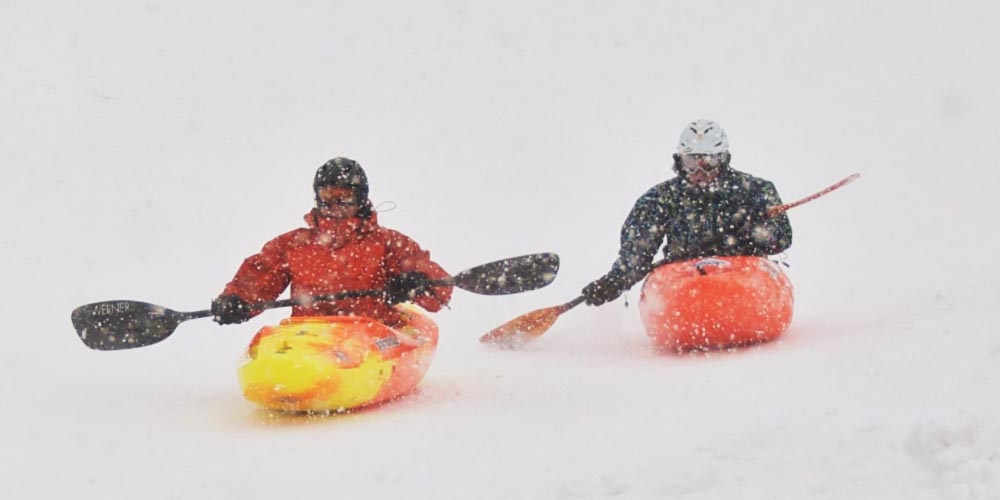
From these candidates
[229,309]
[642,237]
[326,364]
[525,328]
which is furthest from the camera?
[525,328]

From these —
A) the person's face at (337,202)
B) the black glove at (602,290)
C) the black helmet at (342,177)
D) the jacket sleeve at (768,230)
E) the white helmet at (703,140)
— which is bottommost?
the black glove at (602,290)

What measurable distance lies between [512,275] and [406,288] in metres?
0.62

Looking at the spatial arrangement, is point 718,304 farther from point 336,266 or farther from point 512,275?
point 336,266

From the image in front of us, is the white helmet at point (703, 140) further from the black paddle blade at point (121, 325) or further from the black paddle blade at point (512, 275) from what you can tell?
the black paddle blade at point (121, 325)

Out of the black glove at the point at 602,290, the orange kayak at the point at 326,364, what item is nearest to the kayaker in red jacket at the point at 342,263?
the orange kayak at the point at 326,364

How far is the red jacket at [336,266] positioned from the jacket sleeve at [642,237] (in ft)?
5.39

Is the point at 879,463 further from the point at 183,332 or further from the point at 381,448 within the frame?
the point at 183,332

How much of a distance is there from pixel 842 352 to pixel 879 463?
89.3 inches

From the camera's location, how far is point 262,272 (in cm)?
595

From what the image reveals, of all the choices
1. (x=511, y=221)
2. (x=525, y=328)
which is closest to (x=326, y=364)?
(x=525, y=328)

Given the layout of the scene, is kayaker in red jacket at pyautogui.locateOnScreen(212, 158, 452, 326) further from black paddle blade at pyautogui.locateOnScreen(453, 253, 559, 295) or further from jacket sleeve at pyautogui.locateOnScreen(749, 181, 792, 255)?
jacket sleeve at pyautogui.locateOnScreen(749, 181, 792, 255)

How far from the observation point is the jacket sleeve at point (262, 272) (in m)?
5.90

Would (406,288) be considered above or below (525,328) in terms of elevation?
above

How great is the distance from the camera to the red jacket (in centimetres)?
583
